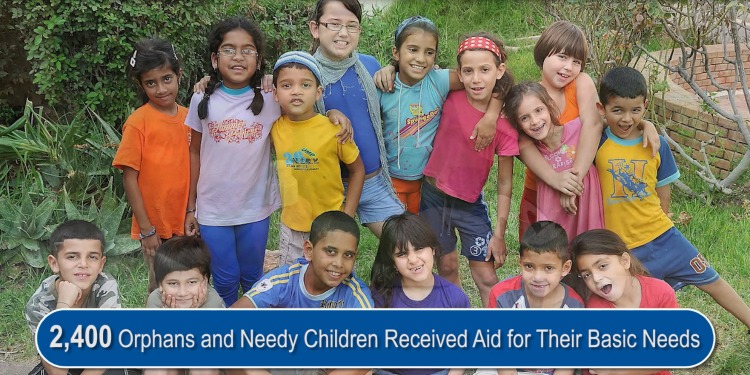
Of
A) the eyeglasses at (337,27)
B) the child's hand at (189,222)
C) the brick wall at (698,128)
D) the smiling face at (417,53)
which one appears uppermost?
the eyeglasses at (337,27)

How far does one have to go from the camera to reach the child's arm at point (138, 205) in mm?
3828

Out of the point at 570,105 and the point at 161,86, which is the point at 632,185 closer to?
the point at 570,105

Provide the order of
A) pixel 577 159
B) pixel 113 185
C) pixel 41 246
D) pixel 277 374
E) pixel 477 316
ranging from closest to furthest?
pixel 477 316 < pixel 277 374 < pixel 577 159 < pixel 41 246 < pixel 113 185

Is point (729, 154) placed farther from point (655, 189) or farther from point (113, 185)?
point (113, 185)

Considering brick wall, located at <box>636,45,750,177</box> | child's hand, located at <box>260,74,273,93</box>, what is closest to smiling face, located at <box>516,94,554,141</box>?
child's hand, located at <box>260,74,273,93</box>

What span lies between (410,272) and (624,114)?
107 centimetres

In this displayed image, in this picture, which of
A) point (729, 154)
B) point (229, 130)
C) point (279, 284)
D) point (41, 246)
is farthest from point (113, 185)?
point (729, 154)

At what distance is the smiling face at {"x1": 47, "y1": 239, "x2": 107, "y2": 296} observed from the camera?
132 inches

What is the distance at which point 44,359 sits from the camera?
3.14 meters

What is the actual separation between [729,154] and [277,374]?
3.61 metres

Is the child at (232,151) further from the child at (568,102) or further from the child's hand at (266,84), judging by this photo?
the child at (568,102)

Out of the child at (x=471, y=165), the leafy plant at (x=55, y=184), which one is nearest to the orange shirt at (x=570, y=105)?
the child at (x=471, y=165)

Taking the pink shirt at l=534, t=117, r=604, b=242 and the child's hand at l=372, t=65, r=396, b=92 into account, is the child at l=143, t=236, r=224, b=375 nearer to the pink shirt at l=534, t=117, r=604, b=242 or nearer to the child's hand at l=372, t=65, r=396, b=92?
the child's hand at l=372, t=65, r=396, b=92

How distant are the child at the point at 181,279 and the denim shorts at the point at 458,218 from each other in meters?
1.01
